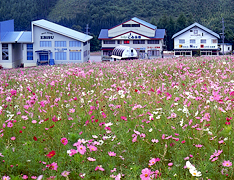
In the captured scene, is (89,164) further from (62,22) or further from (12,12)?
(12,12)

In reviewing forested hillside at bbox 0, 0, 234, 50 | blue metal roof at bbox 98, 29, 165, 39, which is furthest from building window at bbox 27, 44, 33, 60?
forested hillside at bbox 0, 0, 234, 50

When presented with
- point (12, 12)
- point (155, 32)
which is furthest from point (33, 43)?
A: point (12, 12)

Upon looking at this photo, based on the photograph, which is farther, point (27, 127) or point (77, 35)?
point (77, 35)

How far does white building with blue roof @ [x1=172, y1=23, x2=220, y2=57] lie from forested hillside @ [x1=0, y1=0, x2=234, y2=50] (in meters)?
42.4

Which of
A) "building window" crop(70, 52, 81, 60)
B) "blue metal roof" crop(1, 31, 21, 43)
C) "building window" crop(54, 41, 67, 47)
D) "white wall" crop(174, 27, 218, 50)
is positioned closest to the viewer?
"blue metal roof" crop(1, 31, 21, 43)

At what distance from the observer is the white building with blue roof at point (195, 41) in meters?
62.9

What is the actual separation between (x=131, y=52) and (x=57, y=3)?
104m

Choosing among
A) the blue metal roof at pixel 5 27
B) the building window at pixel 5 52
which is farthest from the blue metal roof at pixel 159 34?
the building window at pixel 5 52

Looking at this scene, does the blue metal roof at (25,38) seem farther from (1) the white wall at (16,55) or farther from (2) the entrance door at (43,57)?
(2) the entrance door at (43,57)

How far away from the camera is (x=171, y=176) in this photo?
373cm

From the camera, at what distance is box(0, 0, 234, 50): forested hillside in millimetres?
111500

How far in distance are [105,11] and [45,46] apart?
244ft

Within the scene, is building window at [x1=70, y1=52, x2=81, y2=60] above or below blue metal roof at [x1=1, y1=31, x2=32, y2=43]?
below

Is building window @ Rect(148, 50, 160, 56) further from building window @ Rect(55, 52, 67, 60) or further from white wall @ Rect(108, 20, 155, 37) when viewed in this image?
building window @ Rect(55, 52, 67, 60)
